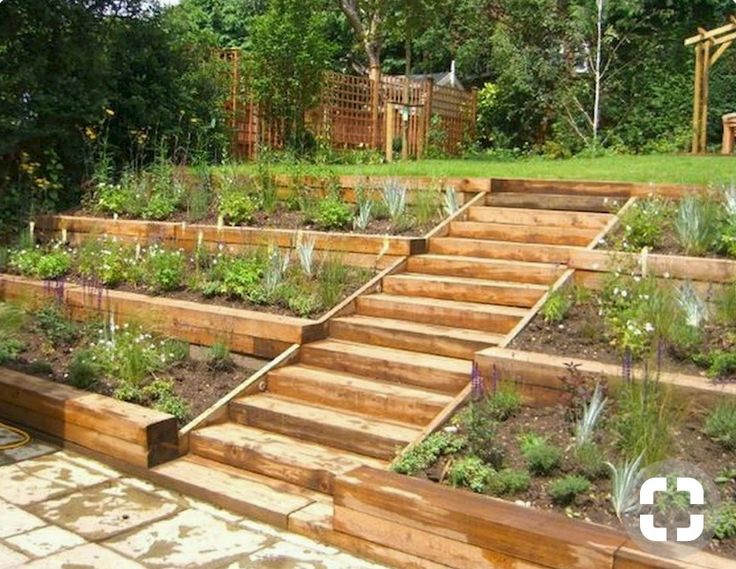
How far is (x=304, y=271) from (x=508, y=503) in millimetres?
3137

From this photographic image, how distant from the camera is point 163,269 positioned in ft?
21.2

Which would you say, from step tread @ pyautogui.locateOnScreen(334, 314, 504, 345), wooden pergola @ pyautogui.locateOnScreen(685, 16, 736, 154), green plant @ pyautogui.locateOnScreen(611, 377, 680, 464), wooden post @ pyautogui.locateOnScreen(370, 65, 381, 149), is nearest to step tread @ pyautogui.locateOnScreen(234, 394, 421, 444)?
step tread @ pyautogui.locateOnScreen(334, 314, 504, 345)

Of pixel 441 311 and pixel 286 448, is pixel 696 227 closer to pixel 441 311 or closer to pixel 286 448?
pixel 441 311

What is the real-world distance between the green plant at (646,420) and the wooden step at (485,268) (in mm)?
1696

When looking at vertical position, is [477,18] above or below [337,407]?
above

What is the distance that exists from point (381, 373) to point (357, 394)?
25cm

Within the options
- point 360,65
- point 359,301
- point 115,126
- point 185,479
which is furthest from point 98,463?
point 360,65

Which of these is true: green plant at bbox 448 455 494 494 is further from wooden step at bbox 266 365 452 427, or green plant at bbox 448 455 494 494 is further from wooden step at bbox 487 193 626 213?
wooden step at bbox 487 193 626 213

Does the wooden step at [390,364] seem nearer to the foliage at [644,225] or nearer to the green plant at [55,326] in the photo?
the foliage at [644,225]

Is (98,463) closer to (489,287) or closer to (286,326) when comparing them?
(286,326)

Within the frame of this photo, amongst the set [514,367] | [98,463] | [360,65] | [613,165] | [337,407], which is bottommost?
[98,463]

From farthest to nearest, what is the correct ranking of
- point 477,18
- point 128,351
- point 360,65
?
point 360,65 → point 477,18 → point 128,351

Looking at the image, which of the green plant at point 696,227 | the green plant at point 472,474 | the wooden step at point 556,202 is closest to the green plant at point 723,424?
the green plant at point 472,474

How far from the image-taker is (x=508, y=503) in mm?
3344
